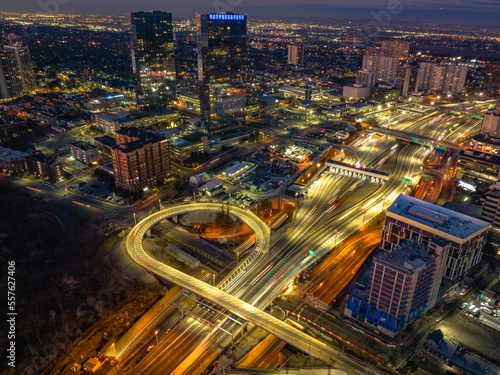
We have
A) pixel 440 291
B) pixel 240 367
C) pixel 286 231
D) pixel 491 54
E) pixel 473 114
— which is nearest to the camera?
pixel 240 367

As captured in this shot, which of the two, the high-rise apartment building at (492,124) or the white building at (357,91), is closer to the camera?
the high-rise apartment building at (492,124)

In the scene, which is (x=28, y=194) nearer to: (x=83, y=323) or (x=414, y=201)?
(x=83, y=323)

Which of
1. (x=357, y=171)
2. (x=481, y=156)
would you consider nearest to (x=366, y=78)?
(x=481, y=156)

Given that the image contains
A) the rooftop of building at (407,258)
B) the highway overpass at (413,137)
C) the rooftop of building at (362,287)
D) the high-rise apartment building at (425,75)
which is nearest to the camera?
the rooftop of building at (407,258)

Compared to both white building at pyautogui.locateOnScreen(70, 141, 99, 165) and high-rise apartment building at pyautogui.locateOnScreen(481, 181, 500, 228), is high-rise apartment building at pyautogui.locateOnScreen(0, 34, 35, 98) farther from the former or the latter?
high-rise apartment building at pyautogui.locateOnScreen(481, 181, 500, 228)

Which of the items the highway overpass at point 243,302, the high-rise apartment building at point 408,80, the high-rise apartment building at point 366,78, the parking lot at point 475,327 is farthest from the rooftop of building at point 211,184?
the high-rise apartment building at point 408,80

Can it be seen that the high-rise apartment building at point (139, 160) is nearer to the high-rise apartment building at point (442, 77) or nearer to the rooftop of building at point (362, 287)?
the rooftop of building at point (362, 287)

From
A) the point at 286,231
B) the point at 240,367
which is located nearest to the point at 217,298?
the point at 240,367
